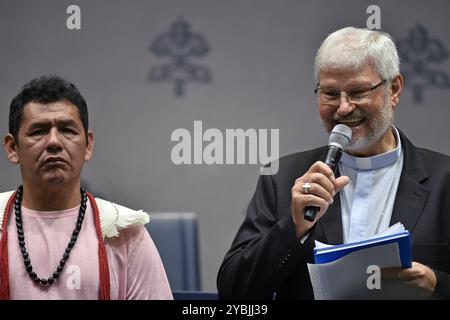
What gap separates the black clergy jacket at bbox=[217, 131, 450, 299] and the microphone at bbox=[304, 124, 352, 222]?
130mm

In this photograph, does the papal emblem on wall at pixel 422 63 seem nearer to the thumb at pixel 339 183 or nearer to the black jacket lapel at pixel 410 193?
the black jacket lapel at pixel 410 193

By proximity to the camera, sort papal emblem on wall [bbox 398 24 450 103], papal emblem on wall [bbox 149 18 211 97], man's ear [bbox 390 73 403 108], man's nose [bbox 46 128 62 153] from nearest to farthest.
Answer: man's nose [bbox 46 128 62 153] → man's ear [bbox 390 73 403 108] → papal emblem on wall [bbox 398 24 450 103] → papal emblem on wall [bbox 149 18 211 97]

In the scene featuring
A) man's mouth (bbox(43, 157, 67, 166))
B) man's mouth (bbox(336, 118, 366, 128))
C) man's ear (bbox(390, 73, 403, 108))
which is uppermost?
man's ear (bbox(390, 73, 403, 108))

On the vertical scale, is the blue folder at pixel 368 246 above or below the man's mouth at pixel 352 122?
below

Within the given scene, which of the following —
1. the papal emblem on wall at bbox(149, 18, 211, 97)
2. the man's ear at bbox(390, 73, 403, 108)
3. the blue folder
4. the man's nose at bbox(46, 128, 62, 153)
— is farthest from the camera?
the papal emblem on wall at bbox(149, 18, 211, 97)

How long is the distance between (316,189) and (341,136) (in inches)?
9.8

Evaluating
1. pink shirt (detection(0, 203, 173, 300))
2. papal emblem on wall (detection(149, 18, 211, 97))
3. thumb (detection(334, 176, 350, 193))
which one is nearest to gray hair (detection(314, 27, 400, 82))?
thumb (detection(334, 176, 350, 193))

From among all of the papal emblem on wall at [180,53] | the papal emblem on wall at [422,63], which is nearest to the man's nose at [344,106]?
the papal emblem on wall at [422,63]

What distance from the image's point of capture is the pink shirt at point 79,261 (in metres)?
1.71

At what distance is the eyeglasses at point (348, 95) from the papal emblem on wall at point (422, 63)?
0.90m

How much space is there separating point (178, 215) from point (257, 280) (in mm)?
1040

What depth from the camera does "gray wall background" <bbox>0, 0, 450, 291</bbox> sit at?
285 centimetres

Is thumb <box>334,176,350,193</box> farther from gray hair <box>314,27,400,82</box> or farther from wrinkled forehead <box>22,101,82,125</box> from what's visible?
wrinkled forehead <box>22,101,82,125</box>

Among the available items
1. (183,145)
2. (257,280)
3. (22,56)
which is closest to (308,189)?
(257,280)
